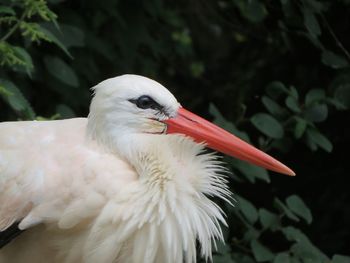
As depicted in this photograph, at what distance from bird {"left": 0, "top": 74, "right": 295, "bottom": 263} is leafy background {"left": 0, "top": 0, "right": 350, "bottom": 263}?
0.45 metres

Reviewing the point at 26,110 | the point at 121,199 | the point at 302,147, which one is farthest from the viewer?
the point at 302,147

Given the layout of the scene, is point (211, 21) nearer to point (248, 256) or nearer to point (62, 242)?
point (248, 256)

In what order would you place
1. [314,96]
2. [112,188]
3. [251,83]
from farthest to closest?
[251,83] < [314,96] < [112,188]

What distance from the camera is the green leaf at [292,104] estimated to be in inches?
139

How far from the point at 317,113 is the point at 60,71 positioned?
123 centimetres

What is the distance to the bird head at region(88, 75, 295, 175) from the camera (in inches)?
116

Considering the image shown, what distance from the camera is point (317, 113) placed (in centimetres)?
354

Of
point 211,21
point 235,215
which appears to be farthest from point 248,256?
point 211,21

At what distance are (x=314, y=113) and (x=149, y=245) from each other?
3.78 feet

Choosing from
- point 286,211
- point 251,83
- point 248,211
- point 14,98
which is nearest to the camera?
point 14,98

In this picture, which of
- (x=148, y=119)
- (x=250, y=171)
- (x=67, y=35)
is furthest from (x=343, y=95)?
(x=67, y=35)

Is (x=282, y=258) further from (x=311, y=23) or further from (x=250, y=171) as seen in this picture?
(x=311, y=23)

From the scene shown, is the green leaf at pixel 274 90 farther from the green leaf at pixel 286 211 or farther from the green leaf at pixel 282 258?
the green leaf at pixel 282 258

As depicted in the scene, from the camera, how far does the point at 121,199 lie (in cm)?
280
